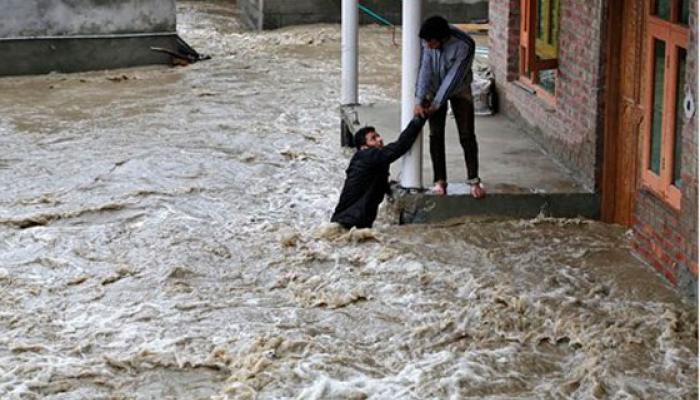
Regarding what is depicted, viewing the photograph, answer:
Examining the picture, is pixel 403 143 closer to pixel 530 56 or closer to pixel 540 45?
pixel 530 56

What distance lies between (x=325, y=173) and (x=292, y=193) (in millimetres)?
950

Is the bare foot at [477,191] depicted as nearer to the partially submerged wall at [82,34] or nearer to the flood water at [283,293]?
the flood water at [283,293]

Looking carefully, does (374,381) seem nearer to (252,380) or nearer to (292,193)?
(252,380)

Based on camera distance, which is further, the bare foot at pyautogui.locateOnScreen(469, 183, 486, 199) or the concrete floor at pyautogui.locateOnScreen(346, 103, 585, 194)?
the concrete floor at pyautogui.locateOnScreen(346, 103, 585, 194)

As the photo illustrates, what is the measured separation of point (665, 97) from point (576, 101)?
199cm

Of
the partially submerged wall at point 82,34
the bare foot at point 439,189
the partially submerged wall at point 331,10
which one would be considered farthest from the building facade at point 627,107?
the partially submerged wall at point 331,10

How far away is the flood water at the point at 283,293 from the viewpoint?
7496 millimetres

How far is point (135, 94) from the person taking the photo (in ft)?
60.7

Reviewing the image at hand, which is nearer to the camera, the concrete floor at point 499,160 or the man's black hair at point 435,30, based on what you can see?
the man's black hair at point 435,30

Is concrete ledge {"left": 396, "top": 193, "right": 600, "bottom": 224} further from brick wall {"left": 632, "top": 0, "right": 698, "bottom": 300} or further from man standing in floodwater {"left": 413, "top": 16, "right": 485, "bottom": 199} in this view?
brick wall {"left": 632, "top": 0, "right": 698, "bottom": 300}

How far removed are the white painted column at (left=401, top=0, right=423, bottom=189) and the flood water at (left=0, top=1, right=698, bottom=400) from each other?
45 cm

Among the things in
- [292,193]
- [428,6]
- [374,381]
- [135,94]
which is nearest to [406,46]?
[292,193]

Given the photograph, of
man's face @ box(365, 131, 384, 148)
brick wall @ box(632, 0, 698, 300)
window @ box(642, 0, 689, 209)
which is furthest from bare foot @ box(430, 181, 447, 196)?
brick wall @ box(632, 0, 698, 300)

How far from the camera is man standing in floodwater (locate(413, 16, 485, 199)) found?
10.2 m
